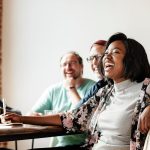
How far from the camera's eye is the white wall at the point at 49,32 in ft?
8.77

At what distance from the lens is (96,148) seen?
167 cm

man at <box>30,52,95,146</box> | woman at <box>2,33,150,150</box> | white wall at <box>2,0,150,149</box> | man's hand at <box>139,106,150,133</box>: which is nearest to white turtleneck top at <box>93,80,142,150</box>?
woman at <box>2,33,150,150</box>

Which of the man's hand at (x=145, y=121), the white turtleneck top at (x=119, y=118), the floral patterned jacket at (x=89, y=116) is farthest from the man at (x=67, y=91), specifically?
the man's hand at (x=145, y=121)

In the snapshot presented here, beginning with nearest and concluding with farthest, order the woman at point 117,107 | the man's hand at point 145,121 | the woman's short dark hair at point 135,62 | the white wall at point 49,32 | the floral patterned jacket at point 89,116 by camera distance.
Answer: the man's hand at point 145,121 → the woman at point 117,107 → the woman's short dark hair at point 135,62 → the floral patterned jacket at point 89,116 → the white wall at point 49,32

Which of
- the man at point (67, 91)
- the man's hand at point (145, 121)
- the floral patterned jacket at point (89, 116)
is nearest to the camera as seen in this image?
the man's hand at point (145, 121)

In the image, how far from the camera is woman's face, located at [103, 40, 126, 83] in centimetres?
166

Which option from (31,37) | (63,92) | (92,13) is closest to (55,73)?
(31,37)

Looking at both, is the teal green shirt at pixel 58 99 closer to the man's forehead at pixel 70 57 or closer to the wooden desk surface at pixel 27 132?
the man's forehead at pixel 70 57

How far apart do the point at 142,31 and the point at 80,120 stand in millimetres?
1027

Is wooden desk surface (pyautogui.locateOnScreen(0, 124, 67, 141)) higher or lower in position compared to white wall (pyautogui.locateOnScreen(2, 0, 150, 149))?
lower

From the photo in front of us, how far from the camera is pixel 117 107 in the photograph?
1638 mm

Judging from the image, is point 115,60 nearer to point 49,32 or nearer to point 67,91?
point 67,91

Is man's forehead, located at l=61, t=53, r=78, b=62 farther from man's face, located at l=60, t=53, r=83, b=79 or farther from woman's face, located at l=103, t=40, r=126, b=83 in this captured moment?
woman's face, located at l=103, t=40, r=126, b=83

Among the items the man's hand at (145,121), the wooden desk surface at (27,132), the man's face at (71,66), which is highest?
the man's face at (71,66)
